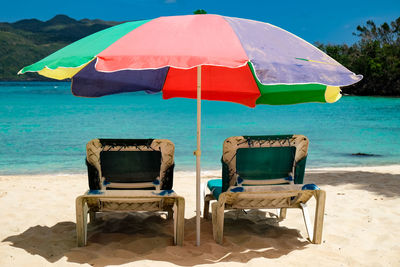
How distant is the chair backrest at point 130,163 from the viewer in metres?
3.88

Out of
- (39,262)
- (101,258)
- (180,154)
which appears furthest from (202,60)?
(180,154)

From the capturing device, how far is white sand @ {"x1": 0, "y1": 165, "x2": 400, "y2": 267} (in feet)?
11.2

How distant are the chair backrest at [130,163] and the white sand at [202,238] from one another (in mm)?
538

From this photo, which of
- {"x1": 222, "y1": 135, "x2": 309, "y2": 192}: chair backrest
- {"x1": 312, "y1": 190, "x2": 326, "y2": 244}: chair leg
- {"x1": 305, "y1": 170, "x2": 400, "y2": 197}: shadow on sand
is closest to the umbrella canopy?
{"x1": 222, "y1": 135, "x2": 309, "y2": 192}: chair backrest

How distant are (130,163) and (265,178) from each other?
1.34m

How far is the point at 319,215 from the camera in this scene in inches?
150

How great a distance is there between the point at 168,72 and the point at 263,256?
2446 millimetres

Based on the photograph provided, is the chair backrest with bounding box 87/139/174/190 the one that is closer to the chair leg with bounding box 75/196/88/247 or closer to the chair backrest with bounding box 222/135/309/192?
the chair leg with bounding box 75/196/88/247

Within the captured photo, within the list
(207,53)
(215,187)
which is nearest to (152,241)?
(215,187)

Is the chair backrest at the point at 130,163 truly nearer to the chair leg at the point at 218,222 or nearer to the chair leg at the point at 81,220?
the chair leg at the point at 81,220

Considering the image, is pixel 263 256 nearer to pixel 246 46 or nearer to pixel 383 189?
pixel 246 46

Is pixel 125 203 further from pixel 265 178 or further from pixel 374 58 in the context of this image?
pixel 374 58

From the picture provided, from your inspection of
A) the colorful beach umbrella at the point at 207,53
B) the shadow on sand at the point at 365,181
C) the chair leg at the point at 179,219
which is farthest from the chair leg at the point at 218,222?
the shadow on sand at the point at 365,181

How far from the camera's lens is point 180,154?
43.8 ft
